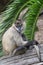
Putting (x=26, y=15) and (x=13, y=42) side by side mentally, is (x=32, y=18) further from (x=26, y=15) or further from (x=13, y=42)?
(x=13, y=42)

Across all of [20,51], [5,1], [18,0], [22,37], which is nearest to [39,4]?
[18,0]

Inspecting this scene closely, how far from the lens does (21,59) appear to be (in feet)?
15.0

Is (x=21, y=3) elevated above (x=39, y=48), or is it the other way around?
(x=21, y=3)

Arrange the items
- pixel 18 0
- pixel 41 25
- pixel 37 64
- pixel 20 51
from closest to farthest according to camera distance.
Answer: pixel 37 64
pixel 20 51
pixel 18 0
pixel 41 25

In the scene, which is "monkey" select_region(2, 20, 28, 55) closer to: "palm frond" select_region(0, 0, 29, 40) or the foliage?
Result: the foliage

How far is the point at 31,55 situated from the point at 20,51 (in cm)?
21

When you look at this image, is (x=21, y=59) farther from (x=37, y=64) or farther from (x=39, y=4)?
(x=39, y=4)

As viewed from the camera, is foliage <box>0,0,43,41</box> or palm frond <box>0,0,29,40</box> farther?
palm frond <box>0,0,29,40</box>

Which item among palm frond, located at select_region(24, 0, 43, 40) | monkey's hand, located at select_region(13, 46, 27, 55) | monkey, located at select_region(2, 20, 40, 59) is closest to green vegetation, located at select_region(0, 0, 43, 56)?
palm frond, located at select_region(24, 0, 43, 40)

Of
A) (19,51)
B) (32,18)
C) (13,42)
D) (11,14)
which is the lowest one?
(19,51)

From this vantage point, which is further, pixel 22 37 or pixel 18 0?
pixel 18 0

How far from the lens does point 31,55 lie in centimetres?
471

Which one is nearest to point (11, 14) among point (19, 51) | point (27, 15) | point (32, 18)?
point (27, 15)

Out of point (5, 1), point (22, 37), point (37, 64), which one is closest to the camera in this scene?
point (37, 64)
